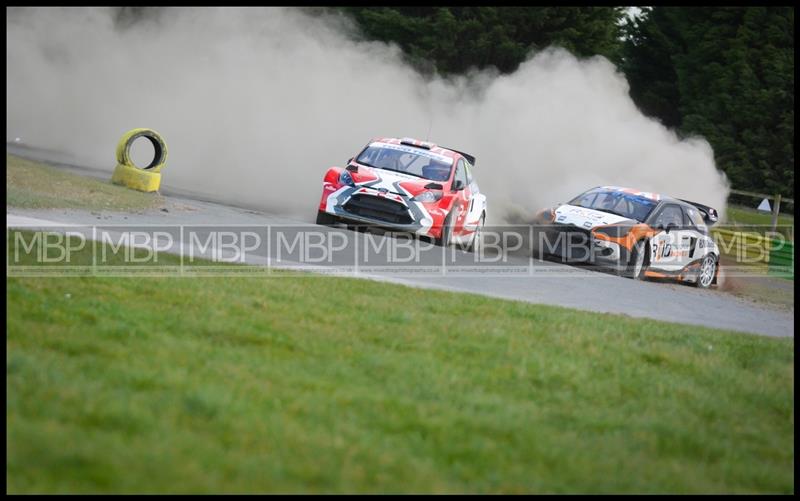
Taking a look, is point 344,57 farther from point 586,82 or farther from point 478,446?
point 478,446

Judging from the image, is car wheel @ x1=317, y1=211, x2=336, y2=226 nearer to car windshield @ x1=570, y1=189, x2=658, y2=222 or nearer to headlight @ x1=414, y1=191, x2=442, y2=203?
headlight @ x1=414, y1=191, x2=442, y2=203

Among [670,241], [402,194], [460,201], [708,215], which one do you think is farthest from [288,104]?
[670,241]

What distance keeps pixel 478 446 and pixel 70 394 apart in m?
2.12

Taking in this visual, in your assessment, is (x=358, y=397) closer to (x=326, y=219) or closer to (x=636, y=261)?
(x=326, y=219)

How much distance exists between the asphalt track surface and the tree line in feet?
74.5

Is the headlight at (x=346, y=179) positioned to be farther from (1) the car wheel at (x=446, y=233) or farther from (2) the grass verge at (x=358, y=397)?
(2) the grass verge at (x=358, y=397)

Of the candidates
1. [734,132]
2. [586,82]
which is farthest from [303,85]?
[734,132]

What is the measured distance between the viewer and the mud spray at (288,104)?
29719mm

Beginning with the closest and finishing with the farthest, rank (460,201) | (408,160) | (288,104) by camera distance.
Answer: (460,201)
(408,160)
(288,104)

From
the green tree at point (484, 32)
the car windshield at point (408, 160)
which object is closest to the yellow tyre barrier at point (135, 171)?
the car windshield at point (408, 160)

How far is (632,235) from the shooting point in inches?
640

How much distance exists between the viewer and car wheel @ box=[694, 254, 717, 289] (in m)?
17.8

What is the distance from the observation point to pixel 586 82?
31.8 m

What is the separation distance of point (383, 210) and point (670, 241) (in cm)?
460
